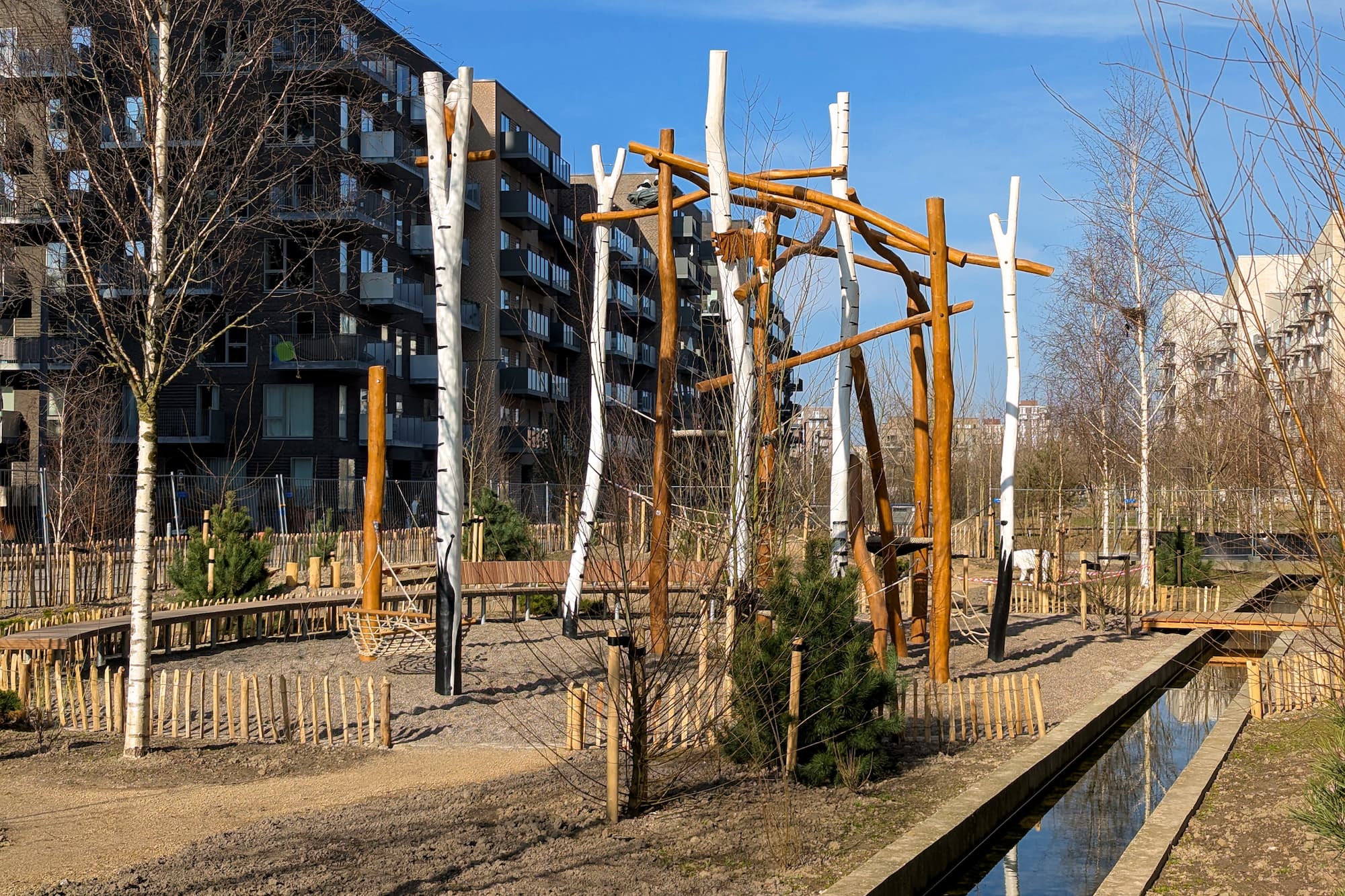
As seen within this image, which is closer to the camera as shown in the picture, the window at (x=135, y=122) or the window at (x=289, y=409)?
the window at (x=135, y=122)

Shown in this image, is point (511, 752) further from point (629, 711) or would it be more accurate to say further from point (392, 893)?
point (392, 893)

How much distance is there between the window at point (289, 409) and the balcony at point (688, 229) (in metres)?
33.7

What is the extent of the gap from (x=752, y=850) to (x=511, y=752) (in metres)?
3.68

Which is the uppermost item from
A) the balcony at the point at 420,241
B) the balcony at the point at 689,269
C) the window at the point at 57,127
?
the balcony at the point at 689,269

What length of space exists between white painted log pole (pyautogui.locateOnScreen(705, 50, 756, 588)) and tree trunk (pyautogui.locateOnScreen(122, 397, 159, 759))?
15.1 feet

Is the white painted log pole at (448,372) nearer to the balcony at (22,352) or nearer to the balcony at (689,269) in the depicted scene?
the balcony at (22,352)

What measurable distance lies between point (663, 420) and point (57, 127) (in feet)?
19.0

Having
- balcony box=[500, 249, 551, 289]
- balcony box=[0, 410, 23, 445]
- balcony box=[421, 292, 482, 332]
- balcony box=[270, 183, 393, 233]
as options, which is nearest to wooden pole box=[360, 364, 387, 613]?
balcony box=[270, 183, 393, 233]

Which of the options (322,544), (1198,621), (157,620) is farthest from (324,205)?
(322,544)

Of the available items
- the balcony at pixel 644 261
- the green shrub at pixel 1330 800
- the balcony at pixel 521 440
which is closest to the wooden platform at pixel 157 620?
the green shrub at pixel 1330 800

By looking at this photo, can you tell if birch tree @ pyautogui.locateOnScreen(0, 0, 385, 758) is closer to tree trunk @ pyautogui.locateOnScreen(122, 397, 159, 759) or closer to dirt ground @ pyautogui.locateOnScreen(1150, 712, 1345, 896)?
tree trunk @ pyautogui.locateOnScreen(122, 397, 159, 759)

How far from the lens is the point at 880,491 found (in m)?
14.7

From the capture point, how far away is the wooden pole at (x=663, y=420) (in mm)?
9602

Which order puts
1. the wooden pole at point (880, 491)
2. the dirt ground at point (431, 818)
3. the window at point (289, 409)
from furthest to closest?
the window at point (289, 409), the wooden pole at point (880, 491), the dirt ground at point (431, 818)
